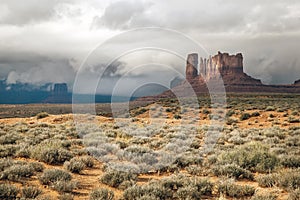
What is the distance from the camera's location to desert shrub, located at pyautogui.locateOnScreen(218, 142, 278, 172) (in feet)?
36.5

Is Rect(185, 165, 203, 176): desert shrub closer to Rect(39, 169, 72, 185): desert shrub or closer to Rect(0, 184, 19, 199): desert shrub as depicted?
Rect(39, 169, 72, 185): desert shrub

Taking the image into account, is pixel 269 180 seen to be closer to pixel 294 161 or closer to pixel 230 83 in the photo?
pixel 294 161

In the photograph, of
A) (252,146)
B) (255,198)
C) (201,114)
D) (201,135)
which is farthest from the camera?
(201,114)

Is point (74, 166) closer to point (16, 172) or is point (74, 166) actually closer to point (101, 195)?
point (16, 172)

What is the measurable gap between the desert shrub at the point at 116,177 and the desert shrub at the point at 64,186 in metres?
1.12

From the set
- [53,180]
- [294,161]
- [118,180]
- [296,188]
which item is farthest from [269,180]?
[53,180]

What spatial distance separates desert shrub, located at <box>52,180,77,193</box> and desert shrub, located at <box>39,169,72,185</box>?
0.40 m

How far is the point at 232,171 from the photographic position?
33.9ft

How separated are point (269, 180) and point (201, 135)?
1245 centimetres

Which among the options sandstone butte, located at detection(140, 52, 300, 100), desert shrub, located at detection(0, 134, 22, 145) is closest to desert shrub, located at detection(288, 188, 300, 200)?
desert shrub, located at detection(0, 134, 22, 145)

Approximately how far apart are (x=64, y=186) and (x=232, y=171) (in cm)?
546

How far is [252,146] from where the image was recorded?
42.3 feet

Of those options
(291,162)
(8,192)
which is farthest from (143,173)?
(291,162)

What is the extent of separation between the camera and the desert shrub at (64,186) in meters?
8.25
